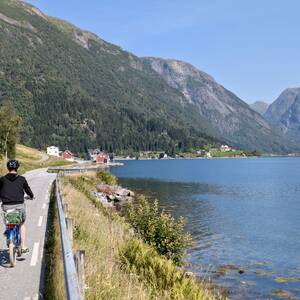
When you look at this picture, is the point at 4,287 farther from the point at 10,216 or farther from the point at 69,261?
the point at 69,261

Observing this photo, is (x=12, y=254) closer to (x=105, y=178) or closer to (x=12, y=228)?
(x=12, y=228)

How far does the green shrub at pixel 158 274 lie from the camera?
11.8m

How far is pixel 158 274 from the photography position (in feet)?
42.9

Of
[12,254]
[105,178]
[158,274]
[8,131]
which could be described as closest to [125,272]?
[158,274]

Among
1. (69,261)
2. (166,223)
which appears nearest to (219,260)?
(166,223)

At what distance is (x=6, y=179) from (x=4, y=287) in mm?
A: 2900

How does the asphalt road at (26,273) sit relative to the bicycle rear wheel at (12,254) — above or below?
below

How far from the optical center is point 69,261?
824cm

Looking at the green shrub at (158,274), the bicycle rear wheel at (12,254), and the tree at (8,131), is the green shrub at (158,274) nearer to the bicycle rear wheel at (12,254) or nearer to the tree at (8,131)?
the bicycle rear wheel at (12,254)

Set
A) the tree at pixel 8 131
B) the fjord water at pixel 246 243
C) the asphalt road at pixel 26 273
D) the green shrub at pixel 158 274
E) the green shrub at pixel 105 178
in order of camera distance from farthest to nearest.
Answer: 1. the tree at pixel 8 131
2. the green shrub at pixel 105 178
3. the fjord water at pixel 246 243
4. the green shrub at pixel 158 274
5. the asphalt road at pixel 26 273

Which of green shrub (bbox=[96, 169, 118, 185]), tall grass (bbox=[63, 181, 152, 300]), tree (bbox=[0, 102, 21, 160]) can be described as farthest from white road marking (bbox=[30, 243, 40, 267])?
tree (bbox=[0, 102, 21, 160])

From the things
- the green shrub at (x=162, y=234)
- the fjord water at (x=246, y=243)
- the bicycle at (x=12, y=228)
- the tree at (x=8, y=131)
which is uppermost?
the tree at (x=8, y=131)

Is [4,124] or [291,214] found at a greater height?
[4,124]

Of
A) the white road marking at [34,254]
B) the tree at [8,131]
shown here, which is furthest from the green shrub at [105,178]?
the white road marking at [34,254]
